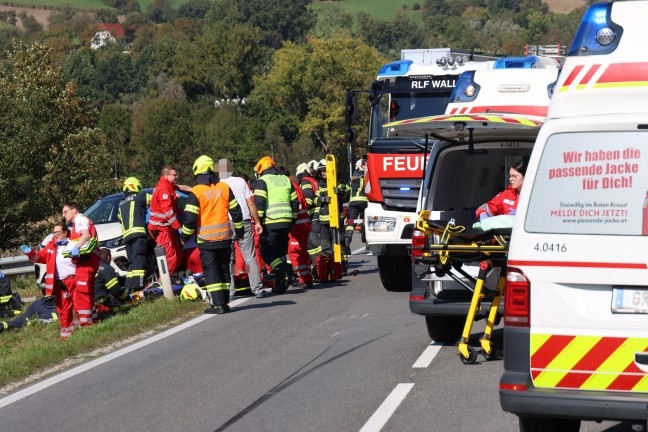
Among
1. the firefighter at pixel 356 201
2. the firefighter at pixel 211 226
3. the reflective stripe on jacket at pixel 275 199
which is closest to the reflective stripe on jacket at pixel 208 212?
the firefighter at pixel 211 226

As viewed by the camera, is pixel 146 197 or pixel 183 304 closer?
pixel 183 304

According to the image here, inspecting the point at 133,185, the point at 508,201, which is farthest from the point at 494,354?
the point at 133,185

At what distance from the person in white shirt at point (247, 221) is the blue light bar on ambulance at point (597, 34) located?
9605mm

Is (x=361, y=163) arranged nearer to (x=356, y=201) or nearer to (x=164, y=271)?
(x=356, y=201)

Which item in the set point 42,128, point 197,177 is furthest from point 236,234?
point 42,128

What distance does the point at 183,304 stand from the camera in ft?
50.9

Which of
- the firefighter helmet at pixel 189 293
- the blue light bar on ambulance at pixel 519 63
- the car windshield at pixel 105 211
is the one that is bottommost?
the firefighter helmet at pixel 189 293

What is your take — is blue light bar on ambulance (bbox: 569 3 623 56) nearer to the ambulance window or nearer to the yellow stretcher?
the ambulance window

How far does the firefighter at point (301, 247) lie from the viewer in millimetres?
17234

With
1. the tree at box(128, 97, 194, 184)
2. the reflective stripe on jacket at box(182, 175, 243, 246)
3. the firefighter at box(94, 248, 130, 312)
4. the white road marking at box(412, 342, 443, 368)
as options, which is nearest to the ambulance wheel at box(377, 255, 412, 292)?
the reflective stripe on jacket at box(182, 175, 243, 246)

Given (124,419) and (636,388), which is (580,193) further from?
(124,419)

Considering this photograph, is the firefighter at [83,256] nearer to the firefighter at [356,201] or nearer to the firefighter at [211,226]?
the firefighter at [211,226]

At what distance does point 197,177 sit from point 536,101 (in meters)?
4.25

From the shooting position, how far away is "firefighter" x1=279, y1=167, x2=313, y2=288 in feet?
56.5
